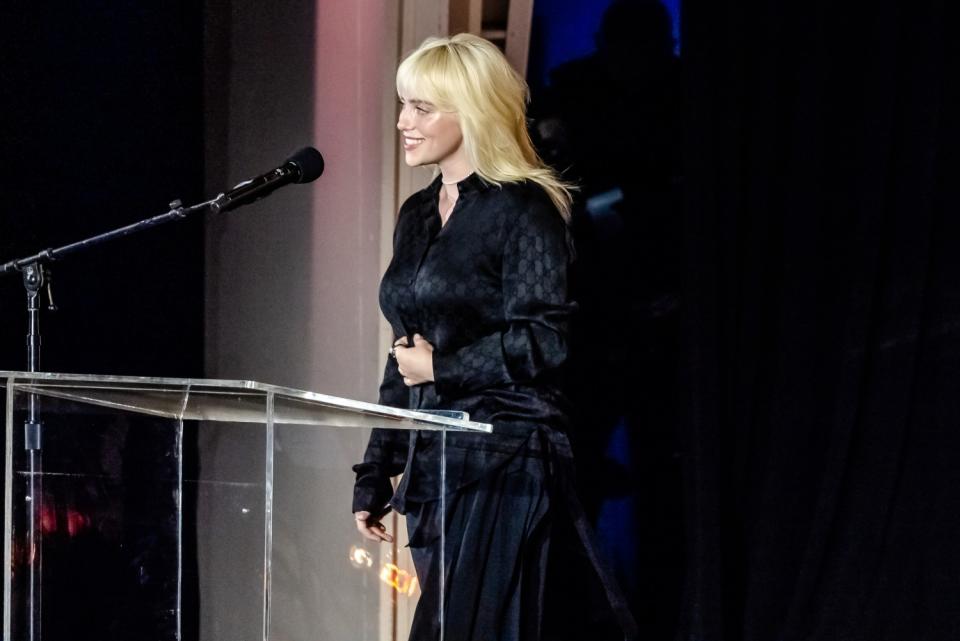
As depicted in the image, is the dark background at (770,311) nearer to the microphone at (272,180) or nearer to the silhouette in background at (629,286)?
the silhouette in background at (629,286)

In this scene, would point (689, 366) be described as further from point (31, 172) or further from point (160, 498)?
point (31, 172)

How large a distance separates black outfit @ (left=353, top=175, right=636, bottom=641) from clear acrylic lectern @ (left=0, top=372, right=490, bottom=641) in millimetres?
70

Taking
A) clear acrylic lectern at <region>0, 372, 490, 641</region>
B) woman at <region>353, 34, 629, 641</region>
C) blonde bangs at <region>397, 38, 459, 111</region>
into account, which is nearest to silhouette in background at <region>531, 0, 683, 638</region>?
woman at <region>353, 34, 629, 641</region>

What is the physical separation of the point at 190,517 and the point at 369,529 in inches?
10.2

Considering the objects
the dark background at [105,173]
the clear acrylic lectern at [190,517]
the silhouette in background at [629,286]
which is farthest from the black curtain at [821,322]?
the dark background at [105,173]

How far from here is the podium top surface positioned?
159cm

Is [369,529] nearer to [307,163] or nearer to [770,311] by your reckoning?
[307,163]

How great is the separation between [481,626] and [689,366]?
90cm

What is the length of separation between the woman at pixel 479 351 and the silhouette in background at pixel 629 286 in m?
0.45

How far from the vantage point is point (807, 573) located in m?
2.55

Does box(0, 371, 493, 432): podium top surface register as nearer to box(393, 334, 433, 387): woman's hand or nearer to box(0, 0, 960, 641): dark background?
box(393, 334, 433, 387): woman's hand

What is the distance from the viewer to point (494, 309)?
2.30 metres

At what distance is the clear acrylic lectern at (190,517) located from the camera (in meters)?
1.65

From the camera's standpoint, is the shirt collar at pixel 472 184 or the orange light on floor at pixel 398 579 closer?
the orange light on floor at pixel 398 579
